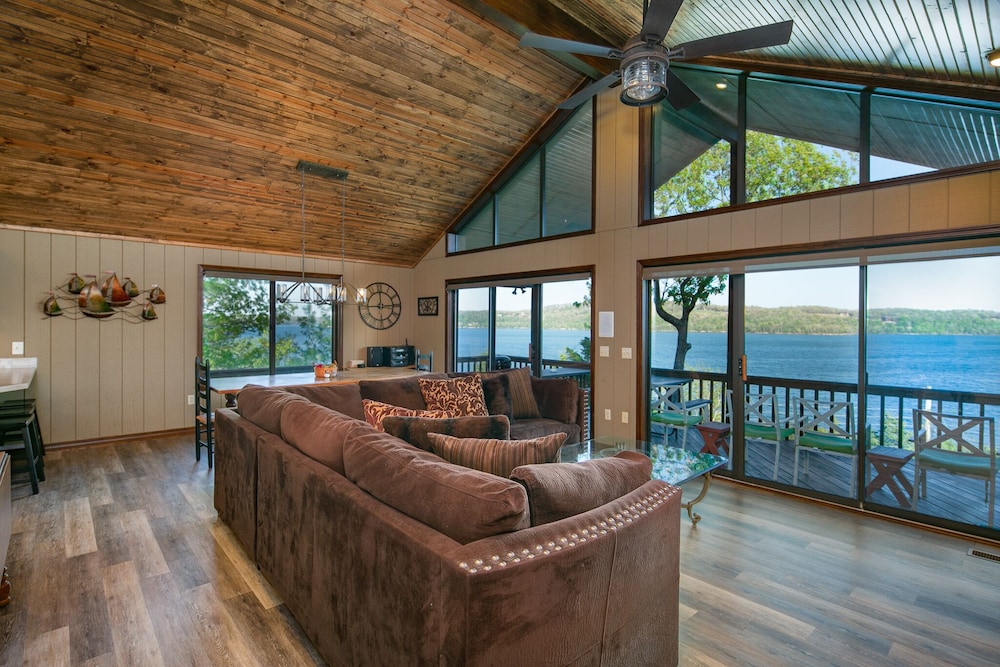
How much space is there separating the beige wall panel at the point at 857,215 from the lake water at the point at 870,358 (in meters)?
0.78

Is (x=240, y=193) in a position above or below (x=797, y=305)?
above

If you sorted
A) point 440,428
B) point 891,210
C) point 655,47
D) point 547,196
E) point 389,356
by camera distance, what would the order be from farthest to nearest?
point 389,356, point 547,196, point 891,210, point 655,47, point 440,428

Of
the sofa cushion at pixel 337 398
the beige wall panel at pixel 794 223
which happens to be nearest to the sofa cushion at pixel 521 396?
the sofa cushion at pixel 337 398

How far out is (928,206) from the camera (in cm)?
328

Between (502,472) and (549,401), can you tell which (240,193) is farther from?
(502,472)

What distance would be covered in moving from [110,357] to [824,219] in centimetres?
710

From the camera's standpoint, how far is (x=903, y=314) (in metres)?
3.51

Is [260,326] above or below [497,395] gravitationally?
above

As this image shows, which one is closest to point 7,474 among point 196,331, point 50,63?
point 50,63

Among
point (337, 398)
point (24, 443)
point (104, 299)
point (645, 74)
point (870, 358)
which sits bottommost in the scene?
point (24, 443)

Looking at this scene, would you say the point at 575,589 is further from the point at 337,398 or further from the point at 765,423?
the point at 765,423

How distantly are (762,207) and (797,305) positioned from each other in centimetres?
85

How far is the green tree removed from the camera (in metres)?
3.79

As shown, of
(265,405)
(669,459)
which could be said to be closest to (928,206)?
(669,459)
